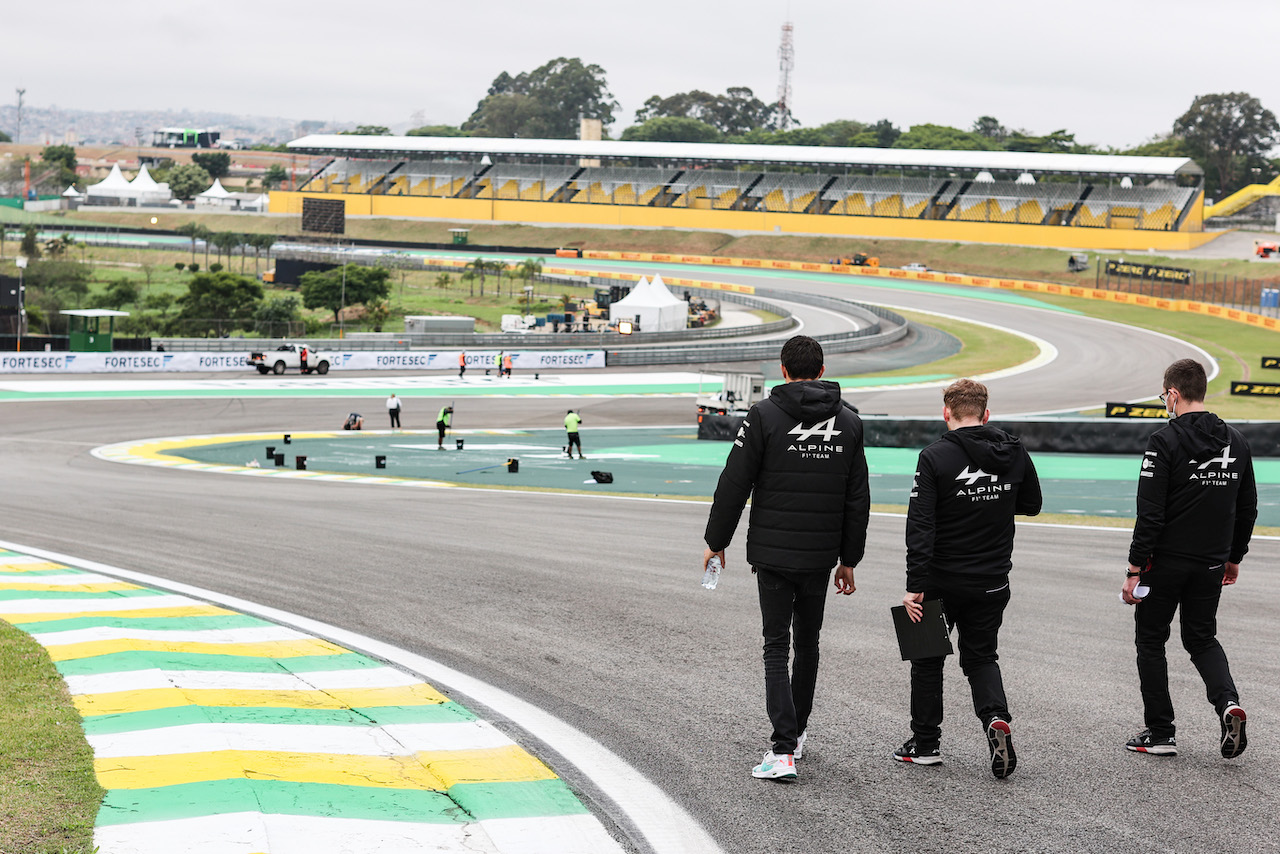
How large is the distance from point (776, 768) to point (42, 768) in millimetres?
3252

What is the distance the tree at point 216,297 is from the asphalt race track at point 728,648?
4256cm

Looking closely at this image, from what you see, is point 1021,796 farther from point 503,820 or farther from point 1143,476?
point 503,820

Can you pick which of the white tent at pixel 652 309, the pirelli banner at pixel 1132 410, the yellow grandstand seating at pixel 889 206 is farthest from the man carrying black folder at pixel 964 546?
the yellow grandstand seating at pixel 889 206

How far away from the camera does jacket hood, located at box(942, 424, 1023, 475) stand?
608cm

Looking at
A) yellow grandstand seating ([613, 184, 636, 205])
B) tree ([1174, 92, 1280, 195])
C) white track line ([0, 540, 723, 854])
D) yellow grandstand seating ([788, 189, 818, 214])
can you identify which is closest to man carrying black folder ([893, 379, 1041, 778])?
white track line ([0, 540, 723, 854])

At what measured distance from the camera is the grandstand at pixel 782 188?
306 feet

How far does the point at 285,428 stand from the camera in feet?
115

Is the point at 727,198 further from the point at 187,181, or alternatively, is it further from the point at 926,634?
the point at 926,634

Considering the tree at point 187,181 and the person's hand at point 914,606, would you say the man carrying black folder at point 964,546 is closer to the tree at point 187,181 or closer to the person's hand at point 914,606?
the person's hand at point 914,606

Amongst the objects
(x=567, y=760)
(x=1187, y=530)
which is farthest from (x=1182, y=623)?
(x=567, y=760)

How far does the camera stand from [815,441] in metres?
5.96

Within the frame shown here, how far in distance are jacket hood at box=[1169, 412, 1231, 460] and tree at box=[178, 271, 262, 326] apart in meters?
56.4

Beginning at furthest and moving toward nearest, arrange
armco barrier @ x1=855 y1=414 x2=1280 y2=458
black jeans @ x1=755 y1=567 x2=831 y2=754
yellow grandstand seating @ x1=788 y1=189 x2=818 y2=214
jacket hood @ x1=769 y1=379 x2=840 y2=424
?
yellow grandstand seating @ x1=788 y1=189 x2=818 y2=214 < armco barrier @ x1=855 y1=414 x2=1280 y2=458 < jacket hood @ x1=769 y1=379 x2=840 y2=424 < black jeans @ x1=755 y1=567 x2=831 y2=754

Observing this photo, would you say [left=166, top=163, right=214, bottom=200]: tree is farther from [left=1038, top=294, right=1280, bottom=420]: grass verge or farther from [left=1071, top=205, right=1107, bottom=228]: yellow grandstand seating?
[left=1038, top=294, right=1280, bottom=420]: grass verge
